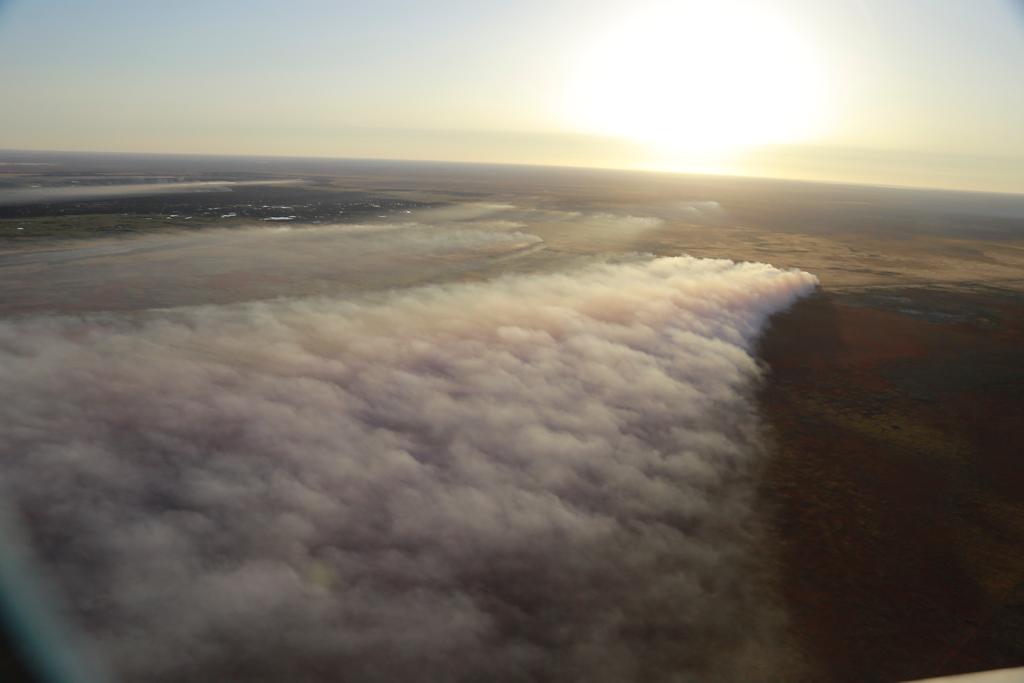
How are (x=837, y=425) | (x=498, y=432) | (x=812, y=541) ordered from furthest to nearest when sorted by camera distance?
(x=837, y=425), (x=498, y=432), (x=812, y=541)

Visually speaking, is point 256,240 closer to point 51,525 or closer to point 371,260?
point 371,260

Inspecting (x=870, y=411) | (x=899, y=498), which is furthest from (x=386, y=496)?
(x=870, y=411)

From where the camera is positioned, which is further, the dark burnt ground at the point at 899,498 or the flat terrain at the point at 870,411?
the flat terrain at the point at 870,411

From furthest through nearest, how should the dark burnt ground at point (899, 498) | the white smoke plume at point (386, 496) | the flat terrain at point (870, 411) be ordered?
the flat terrain at point (870, 411) < the dark burnt ground at point (899, 498) < the white smoke plume at point (386, 496)

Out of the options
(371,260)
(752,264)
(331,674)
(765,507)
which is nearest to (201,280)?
(371,260)

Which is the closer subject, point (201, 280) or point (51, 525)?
point (51, 525)

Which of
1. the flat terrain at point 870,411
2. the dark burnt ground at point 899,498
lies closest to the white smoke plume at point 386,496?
the dark burnt ground at point 899,498

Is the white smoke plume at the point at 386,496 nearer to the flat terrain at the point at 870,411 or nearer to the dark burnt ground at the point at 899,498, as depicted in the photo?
Result: the dark burnt ground at the point at 899,498
